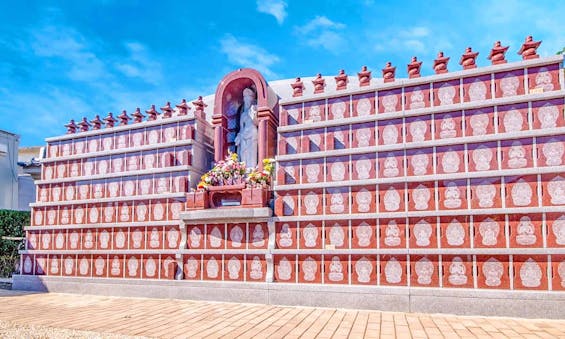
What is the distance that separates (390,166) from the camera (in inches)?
364

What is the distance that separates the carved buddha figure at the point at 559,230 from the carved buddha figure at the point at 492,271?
1.15 metres

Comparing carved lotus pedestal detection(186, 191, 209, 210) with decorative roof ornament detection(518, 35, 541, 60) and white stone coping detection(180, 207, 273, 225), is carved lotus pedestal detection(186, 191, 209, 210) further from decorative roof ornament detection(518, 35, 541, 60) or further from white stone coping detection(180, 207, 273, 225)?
decorative roof ornament detection(518, 35, 541, 60)

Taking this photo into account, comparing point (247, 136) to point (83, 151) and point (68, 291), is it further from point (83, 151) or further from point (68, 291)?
point (68, 291)

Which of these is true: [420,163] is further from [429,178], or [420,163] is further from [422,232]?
[422,232]

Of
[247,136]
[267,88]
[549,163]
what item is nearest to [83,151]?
[247,136]

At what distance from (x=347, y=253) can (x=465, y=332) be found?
303 centimetres

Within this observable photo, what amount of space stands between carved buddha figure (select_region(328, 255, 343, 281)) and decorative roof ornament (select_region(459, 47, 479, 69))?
5268mm

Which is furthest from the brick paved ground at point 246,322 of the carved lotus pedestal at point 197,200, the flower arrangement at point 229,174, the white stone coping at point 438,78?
the white stone coping at point 438,78

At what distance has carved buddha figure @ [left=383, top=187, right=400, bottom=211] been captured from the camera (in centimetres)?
904

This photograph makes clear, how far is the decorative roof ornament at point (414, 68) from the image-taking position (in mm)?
9461

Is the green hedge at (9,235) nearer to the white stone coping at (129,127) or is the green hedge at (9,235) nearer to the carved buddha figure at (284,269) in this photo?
the white stone coping at (129,127)

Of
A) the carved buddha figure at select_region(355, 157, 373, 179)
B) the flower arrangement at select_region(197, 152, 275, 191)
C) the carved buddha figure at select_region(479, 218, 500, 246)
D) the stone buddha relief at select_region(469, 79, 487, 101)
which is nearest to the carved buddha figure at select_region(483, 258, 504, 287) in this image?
the carved buddha figure at select_region(479, 218, 500, 246)

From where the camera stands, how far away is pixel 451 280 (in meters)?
8.30

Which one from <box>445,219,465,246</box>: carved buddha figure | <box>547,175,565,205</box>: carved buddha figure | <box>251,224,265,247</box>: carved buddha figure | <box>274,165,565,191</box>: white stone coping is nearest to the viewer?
<box>547,175,565,205</box>: carved buddha figure
